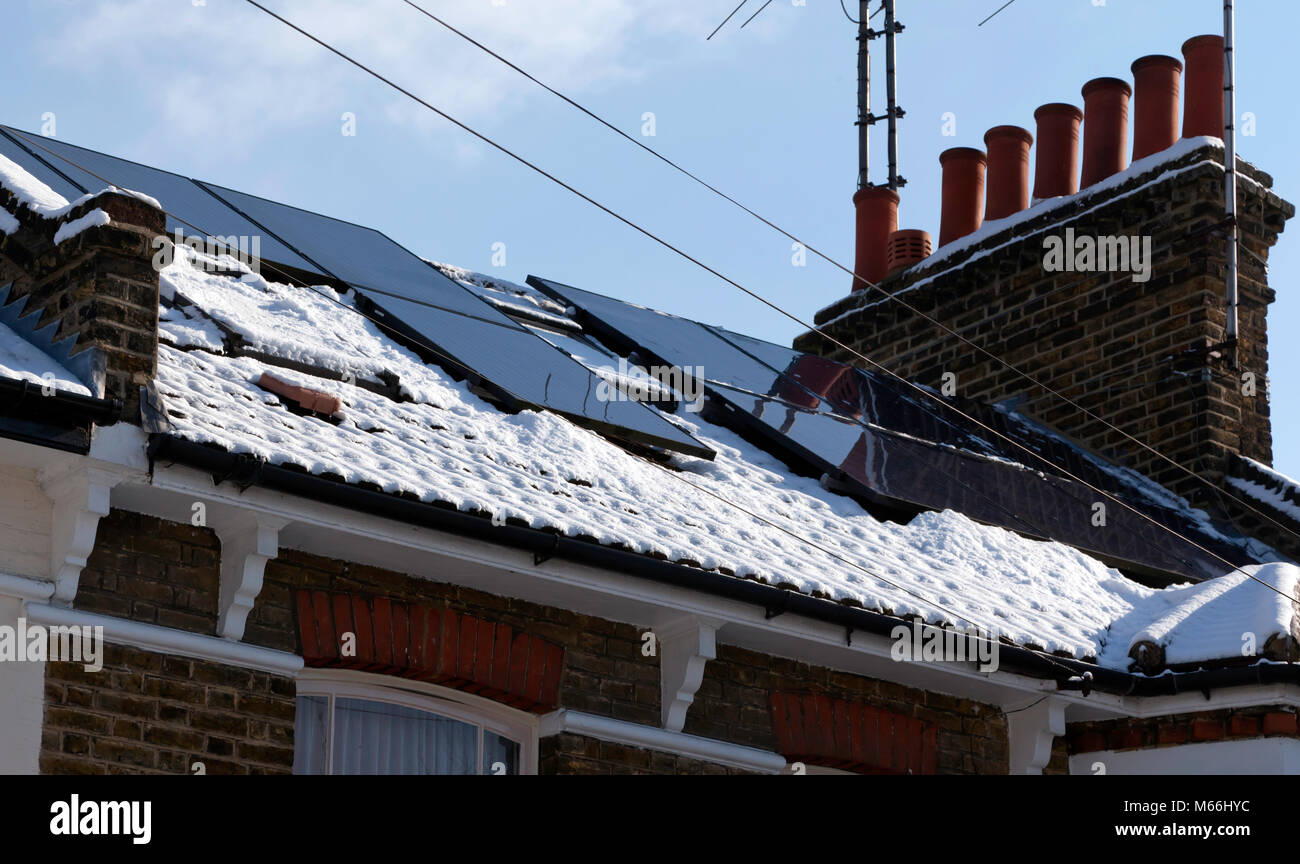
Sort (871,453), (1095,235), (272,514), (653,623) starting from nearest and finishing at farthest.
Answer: (272,514) → (653,623) → (871,453) → (1095,235)

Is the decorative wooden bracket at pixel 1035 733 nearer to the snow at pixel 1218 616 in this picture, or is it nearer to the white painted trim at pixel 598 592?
the white painted trim at pixel 598 592

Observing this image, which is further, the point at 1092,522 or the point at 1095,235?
the point at 1095,235

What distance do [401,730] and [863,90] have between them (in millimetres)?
12351

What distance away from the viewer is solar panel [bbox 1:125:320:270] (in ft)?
34.4

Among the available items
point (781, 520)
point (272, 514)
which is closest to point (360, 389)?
point (272, 514)

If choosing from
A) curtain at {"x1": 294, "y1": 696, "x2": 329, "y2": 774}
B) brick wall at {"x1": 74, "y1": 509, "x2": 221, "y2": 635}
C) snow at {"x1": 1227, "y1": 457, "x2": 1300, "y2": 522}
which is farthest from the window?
snow at {"x1": 1227, "y1": 457, "x2": 1300, "y2": 522}

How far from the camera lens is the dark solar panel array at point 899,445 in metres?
11.9

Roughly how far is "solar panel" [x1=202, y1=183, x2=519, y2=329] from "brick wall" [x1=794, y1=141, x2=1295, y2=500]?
19.1 feet

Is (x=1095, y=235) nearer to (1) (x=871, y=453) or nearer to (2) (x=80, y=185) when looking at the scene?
(1) (x=871, y=453)

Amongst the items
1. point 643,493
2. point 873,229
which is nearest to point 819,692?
point 643,493
